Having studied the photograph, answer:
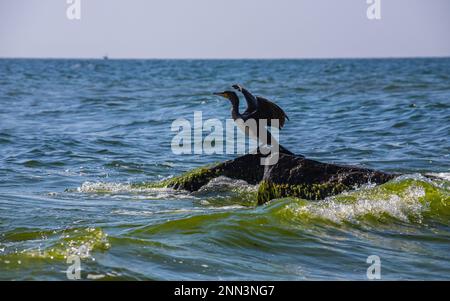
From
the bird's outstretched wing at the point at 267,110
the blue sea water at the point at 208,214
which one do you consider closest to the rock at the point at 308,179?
the blue sea water at the point at 208,214

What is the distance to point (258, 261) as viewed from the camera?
756 centimetres

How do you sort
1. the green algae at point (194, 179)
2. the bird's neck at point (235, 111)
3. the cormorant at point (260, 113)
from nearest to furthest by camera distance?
the cormorant at point (260, 113) → the bird's neck at point (235, 111) → the green algae at point (194, 179)

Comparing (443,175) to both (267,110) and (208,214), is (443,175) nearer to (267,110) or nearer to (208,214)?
(267,110)

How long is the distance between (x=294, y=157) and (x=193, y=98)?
62.7ft

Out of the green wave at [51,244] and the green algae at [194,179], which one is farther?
the green algae at [194,179]

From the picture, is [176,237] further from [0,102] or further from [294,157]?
[0,102]

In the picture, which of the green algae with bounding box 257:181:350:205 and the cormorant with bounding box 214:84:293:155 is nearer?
the green algae with bounding box 257:181:350:205

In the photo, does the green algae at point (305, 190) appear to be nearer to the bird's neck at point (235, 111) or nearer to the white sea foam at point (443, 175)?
the bird's neck at point (235, 111)

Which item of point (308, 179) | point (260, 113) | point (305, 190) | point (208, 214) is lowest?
point (208, 214)

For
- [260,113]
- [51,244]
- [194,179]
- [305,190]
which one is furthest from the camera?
[194,179]

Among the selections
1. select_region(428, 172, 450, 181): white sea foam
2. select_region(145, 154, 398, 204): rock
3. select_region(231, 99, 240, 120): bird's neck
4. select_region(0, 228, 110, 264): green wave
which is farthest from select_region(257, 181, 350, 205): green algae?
select_region(0, 228, 110, 264): green wave

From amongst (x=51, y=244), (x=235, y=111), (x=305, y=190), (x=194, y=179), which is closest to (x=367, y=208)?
(x=305, y=190)

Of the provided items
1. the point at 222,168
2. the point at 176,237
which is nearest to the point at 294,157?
the point at 222,168

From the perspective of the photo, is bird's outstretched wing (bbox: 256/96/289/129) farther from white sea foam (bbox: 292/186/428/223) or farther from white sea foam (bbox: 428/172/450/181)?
white sea foam (bbox: 428/172/450/181)
